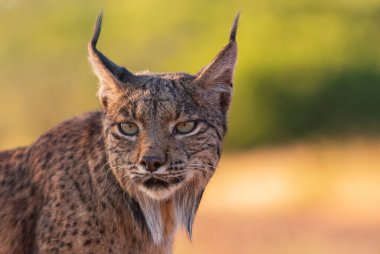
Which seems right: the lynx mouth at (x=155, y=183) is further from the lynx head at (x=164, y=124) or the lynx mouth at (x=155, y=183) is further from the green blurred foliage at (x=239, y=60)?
the green blurred foliage at (x=239, y=60)

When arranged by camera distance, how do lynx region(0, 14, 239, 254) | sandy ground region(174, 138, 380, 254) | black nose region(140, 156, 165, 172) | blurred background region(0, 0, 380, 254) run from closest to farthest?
black nose region(140, 156, 165, 172) < lynx region(0, 14, 239, 254) < sandy ground region(174, 138, 380, 254) < blurred background region(0, 0, 380, 254)

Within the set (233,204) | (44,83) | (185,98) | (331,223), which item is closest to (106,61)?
(185,98)

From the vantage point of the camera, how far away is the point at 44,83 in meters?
23.9

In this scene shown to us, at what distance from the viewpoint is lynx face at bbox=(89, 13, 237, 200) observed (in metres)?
7.08

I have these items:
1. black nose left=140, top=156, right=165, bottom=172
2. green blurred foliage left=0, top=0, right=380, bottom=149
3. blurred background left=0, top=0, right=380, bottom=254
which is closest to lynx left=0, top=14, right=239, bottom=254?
black nose left=140, top=156, right=165, bottom=172

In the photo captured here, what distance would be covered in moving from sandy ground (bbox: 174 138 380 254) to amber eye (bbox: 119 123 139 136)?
25.6 ft

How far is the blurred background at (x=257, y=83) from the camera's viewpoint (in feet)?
66.0

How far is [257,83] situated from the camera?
74.7 feet

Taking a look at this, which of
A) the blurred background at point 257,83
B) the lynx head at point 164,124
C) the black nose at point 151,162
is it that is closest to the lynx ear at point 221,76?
the lynx head at point 164,124

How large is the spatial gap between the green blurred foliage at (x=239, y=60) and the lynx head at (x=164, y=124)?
46.0 ft

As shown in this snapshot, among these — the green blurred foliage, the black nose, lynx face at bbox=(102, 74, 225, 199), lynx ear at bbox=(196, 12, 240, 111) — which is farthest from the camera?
the green blurred foliage

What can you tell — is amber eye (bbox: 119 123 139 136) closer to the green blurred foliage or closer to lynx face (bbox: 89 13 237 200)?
lynx face (bbox: 89 13 237 200)

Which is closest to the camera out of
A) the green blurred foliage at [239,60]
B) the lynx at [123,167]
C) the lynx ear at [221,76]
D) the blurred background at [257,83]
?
the lynx at [123,167]

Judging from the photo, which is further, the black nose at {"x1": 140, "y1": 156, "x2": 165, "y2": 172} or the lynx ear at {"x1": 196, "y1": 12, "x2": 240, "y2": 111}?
the lynx ear at {"x1": 196, "y1": 12, "x2": 240, "y2": 111}
